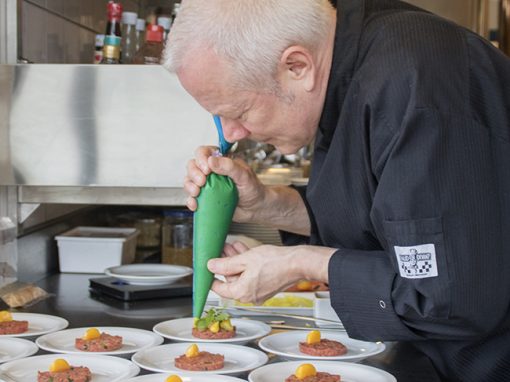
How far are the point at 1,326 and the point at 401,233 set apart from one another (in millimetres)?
1111

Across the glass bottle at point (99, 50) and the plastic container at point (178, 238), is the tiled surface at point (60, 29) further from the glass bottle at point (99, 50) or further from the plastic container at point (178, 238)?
the plastic container at point (178, 238)

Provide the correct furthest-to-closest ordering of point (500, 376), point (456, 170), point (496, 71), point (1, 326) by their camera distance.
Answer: point (1, 326)
point (500, 376)
point (496, 71)
point (456, 170)

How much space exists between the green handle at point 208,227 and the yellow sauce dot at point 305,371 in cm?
28

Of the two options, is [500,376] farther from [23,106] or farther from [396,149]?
[23,106]

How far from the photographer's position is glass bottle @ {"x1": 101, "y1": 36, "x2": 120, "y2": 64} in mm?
2906

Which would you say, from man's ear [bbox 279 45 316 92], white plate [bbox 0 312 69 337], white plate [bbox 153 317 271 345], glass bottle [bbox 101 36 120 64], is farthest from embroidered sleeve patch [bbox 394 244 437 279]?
glass bottle [bbox 101 36 120 64]

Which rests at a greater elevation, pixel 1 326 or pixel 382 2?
pixel 382 2

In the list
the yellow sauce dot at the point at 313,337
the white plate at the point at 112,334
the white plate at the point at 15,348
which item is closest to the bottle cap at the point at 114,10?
the white plate at the point at 112,334

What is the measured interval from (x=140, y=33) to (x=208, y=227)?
1.46m

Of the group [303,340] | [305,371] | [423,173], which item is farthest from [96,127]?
[423,173]

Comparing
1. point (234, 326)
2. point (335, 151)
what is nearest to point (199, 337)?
point (234, 326)

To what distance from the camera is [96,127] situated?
281cm

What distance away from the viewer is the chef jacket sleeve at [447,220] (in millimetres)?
1573

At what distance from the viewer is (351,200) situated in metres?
1.90
